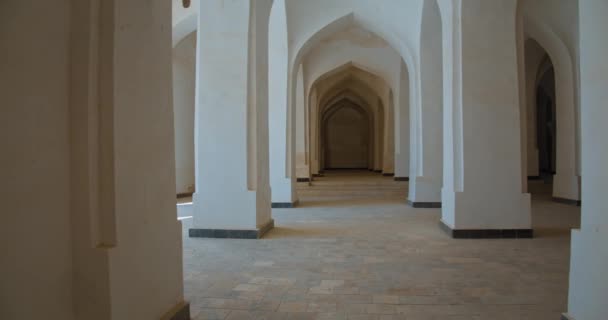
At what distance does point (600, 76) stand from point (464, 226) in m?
4.03

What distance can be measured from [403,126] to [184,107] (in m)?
7.85

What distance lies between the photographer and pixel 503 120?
6.28 meters

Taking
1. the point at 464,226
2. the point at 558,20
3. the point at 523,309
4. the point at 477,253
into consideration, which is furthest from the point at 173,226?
the point at 558,20

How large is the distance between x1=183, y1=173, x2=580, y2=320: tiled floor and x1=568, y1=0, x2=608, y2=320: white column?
0.66 metres

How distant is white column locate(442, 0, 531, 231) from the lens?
20.5ft

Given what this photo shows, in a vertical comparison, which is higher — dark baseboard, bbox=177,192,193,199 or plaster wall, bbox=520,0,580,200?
plaster wall, bbox=520,0,580,200

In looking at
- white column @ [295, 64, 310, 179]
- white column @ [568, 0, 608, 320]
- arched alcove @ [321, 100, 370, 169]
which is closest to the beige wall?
arched alcove @ [321, 100, 370, 169]

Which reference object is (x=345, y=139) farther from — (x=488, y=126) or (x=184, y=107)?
(x=488, y=126)

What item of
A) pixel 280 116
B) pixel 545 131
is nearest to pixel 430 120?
pixel 280 116

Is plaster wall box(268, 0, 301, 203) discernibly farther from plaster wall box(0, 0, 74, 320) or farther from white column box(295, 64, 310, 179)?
plaster wall box(0, 0, 74, 320)

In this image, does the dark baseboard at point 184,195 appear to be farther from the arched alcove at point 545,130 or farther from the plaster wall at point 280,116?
the arched alcove at point 545,130

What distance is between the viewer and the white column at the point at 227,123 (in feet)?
20.9

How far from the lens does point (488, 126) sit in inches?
247

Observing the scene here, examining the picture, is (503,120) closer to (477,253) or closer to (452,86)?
(452,86)
